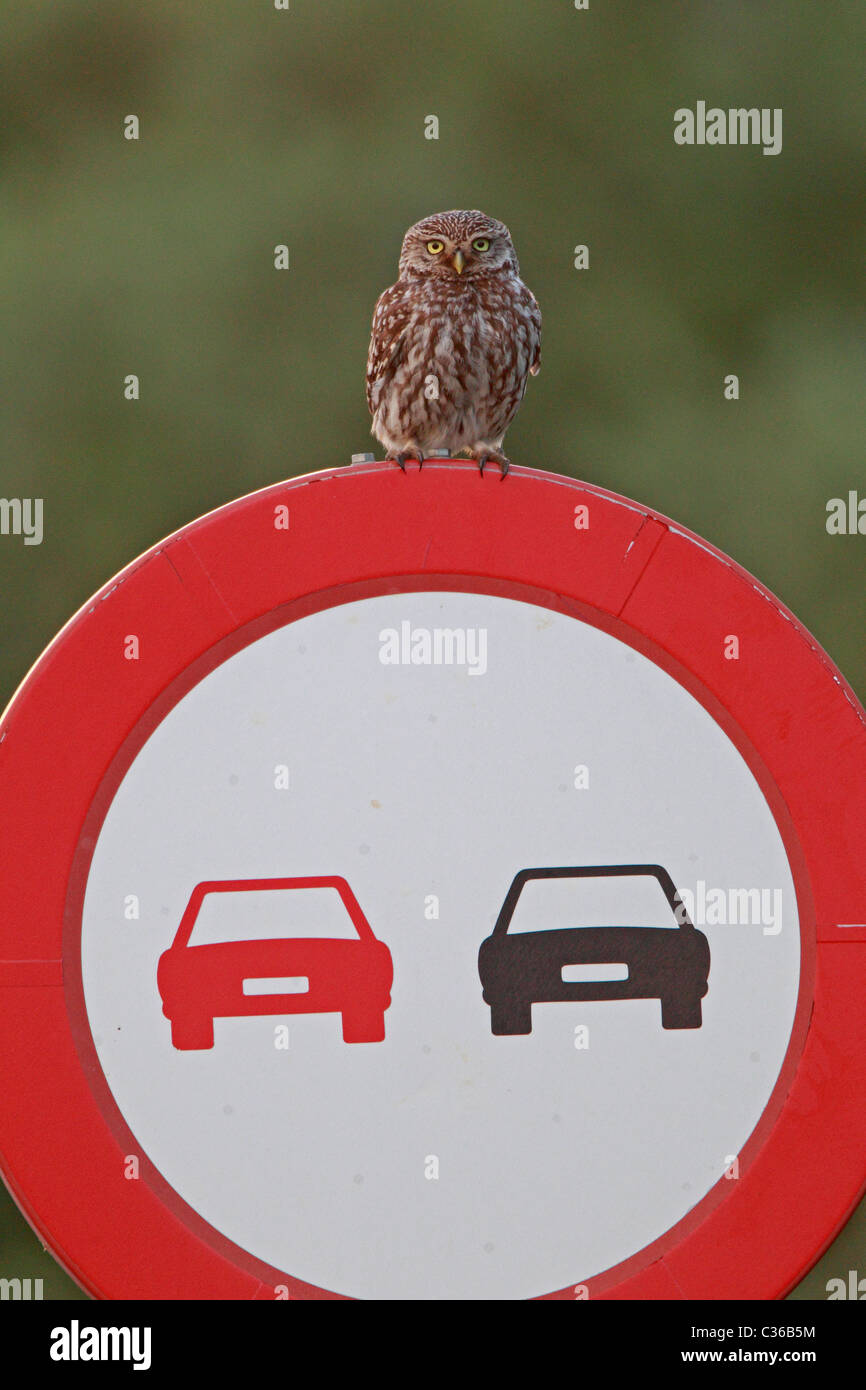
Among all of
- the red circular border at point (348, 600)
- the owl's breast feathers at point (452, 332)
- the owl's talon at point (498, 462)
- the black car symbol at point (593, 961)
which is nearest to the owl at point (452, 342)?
the owl's breast feathers at point (452, 332)

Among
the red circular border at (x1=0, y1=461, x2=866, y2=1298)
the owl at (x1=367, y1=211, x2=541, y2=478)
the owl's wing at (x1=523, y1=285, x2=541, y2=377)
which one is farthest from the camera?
the owl's wing at (x1=523, y1=285, x2=541, y2=377)

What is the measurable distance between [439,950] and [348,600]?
1.29ft

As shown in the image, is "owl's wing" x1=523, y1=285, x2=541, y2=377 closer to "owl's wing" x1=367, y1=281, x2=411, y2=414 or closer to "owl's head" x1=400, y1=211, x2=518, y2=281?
"owl's head" x1=400, y1=211, x2=518, y2=281

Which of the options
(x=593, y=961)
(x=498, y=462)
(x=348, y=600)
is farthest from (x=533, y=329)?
(x=593, y=961)

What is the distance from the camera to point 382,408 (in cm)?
235

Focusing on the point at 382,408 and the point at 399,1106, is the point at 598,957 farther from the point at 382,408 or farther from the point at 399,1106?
the point at 382,408

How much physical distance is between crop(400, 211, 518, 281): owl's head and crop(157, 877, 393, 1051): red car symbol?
1413 millimetres

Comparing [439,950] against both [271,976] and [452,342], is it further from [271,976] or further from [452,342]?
[452,342]

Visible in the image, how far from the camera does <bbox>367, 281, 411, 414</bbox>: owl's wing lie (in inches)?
92.0

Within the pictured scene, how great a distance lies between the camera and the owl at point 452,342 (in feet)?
7.54

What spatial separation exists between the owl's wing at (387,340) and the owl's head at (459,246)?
75 millimetres

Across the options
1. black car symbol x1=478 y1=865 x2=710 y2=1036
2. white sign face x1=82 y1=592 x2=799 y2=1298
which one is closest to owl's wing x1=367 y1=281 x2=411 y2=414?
white sign face x1=82 y1=592 x2=799 y2=1298

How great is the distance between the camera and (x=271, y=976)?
1.38 m

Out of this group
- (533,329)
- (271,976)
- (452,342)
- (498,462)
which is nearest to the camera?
(271,976)
